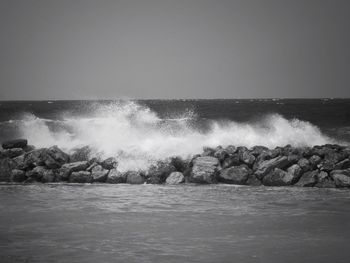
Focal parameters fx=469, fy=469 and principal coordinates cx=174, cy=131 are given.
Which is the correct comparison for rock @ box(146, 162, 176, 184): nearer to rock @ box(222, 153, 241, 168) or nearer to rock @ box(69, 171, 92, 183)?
rock @ box(222, 153, 241, 168)

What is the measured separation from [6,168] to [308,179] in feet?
33.1

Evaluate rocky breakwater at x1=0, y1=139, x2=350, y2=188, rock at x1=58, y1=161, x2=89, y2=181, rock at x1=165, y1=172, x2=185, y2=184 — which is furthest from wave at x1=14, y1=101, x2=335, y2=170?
rock at x1=165, y1=172, x2=185, y2=184

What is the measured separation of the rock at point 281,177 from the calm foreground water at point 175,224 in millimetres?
723

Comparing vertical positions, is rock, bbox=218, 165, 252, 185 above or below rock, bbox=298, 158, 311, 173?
below

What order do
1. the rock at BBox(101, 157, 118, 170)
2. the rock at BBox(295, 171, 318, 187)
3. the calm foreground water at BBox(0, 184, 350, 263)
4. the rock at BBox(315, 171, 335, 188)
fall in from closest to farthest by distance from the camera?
the calm foreground water at BBox(0, 184, 350, 263) → the rock at BBox(315, 171, 335, 188) → the rock at BBox(295, 171, 318, 187) → the rock at BBox(101, 157, 118, 170)

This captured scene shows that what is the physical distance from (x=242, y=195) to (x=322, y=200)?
6.83 ft

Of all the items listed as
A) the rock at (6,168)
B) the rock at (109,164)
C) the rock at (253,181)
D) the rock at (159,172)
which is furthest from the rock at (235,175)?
the rock at (6,168)

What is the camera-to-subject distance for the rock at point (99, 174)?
603 inches

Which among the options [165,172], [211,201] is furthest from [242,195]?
[165,172]

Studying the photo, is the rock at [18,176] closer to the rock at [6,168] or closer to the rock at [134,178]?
the rock at [6,168]

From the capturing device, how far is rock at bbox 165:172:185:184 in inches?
588

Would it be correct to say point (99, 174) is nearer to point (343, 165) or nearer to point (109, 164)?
point (109, 164)

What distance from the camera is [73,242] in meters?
8.28

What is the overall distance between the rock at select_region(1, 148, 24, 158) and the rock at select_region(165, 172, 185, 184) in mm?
6414
